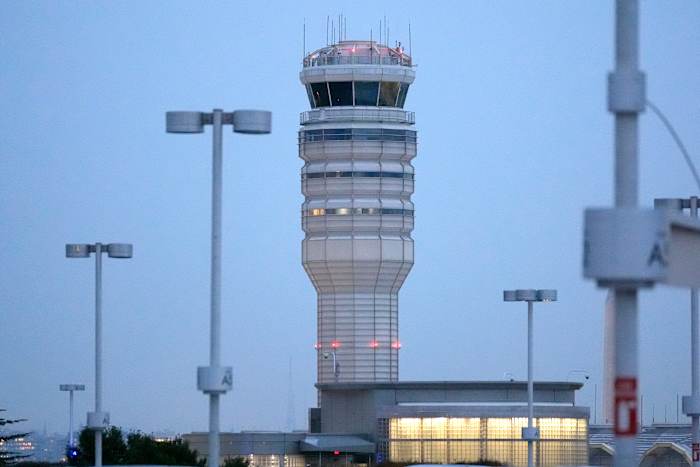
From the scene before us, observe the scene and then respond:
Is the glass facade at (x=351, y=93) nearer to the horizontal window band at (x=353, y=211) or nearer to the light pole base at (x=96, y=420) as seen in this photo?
the horizontal window band at (x=353, y=211)

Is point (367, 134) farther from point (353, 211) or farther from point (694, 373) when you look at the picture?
point (694, 373)

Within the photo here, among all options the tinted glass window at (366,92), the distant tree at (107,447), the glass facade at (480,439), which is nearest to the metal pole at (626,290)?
the distant tree at (107,447)

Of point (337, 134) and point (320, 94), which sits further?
point (320, 94)

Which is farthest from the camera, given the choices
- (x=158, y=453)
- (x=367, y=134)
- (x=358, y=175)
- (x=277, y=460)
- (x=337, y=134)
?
(x=358, y=175)

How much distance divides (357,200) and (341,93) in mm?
9400

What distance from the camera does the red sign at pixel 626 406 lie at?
74.2 ft

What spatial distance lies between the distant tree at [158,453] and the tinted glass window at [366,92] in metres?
75.0

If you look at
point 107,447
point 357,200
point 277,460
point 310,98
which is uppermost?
point 310,98

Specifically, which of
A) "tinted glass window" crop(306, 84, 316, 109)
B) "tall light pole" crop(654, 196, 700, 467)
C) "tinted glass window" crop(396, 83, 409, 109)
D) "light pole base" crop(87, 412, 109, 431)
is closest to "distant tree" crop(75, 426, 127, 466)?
"light pole base" crop(87, 412, 109, 431)

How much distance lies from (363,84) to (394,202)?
34.9ft

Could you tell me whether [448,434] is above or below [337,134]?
below

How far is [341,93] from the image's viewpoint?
179375 millimetres

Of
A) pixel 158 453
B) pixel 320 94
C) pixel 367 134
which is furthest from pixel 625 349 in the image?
pixel 320 94

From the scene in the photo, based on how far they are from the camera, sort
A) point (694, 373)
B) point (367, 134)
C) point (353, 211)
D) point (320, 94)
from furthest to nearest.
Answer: point (353, 211), point (320, 94), point (367, 134), point (694, 373)
